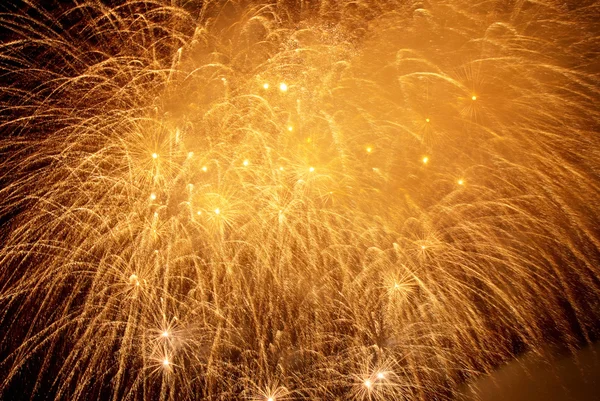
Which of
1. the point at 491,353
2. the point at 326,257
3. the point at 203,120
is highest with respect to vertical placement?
the point at 203,120

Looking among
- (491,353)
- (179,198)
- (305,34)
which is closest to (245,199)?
(179,198)

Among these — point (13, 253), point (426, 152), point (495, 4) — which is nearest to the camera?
point (13, 253)

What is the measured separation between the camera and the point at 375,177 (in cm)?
540

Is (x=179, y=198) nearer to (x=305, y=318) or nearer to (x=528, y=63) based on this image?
(x=305, y=318)

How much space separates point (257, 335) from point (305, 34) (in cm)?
420

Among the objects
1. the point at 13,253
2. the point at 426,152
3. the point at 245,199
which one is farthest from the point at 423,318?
the point at 13,253

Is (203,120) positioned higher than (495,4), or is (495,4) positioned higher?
(495,4)

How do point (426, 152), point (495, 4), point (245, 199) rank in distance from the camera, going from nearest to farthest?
point (495, 4), point (245, 199), point (426, 152)

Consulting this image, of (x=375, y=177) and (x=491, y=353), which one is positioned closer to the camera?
(x=491, y=353)

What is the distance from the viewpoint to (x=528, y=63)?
5.14 m

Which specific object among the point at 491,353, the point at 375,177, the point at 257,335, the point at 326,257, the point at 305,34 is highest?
the point at 305,34

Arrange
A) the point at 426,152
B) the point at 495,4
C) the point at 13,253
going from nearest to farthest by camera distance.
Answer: the point at 13,253
the point at 495,4
the point at 426,152

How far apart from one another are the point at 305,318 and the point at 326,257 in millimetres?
901

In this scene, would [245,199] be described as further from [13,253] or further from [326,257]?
[13,253]
